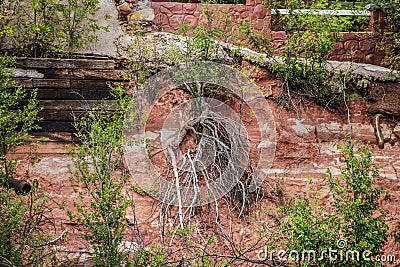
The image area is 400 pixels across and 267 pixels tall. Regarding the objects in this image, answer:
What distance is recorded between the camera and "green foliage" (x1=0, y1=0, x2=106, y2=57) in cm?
737

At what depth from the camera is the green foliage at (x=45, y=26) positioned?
7367 millimetres

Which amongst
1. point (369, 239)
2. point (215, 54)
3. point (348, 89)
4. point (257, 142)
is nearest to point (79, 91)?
point (215, 54)

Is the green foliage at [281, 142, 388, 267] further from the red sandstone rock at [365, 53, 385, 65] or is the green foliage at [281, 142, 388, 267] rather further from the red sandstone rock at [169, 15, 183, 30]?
the red sandstone rock at [169, 15, 183, 30]

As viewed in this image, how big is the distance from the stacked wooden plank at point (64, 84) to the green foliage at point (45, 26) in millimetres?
272

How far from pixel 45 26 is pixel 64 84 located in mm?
782

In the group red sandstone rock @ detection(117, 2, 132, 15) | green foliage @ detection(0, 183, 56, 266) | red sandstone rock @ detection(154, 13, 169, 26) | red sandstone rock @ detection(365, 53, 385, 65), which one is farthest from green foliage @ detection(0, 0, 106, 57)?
red sandstone rock @ detection(365, 53, 385, 65)

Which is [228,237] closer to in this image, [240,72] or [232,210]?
[232,210]

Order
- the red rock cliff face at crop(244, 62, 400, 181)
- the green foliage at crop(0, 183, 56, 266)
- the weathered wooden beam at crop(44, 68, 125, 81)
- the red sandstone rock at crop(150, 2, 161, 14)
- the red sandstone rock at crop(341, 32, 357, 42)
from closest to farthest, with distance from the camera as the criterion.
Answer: the green foliage at crop(0, 183, 56, 266) → the red rock cliff face at crop(244, 62, 400, 181) → the weathered wooden beam at crop(44, 68, 125, 81) → the red sandstone rock at crop(341, 32, 357, 42) → the red sandstone rock at crop(150, 2, 161, 14)

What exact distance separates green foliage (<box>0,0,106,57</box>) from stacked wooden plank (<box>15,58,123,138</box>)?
0.89ft

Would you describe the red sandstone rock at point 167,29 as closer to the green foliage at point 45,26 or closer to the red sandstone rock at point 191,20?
the red sandstone rock at point 191,20

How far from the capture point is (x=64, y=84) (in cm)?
719

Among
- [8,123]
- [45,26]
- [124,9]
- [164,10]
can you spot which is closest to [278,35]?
[164,10]

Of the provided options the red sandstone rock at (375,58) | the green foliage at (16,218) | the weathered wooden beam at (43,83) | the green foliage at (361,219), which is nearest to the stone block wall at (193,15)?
the red sandstone rock at (375,58)

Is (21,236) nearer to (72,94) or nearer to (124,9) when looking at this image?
(72,94)
